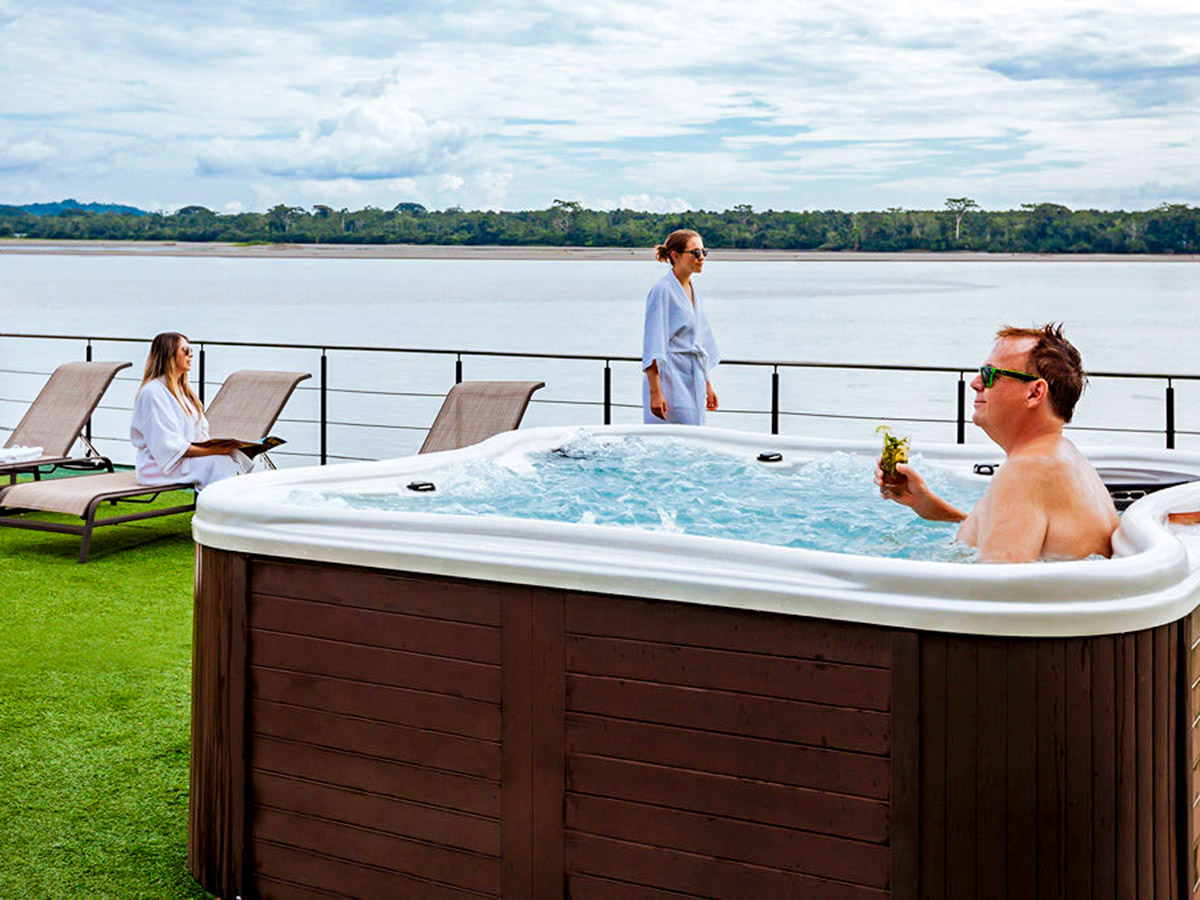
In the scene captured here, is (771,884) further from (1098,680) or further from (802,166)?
(802,166)

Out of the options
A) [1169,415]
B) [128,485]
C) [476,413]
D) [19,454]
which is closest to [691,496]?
[476,413]

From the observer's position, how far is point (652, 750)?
5.85 feet

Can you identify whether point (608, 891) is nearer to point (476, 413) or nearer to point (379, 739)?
point (379, 739)

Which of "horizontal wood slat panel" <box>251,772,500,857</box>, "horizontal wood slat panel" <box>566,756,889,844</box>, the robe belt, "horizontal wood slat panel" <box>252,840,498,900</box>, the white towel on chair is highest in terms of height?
the robe belt

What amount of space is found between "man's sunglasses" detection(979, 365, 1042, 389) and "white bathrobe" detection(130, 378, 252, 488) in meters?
3.56

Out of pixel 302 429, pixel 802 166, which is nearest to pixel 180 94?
pixel 302 429

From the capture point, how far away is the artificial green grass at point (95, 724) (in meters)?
2.29

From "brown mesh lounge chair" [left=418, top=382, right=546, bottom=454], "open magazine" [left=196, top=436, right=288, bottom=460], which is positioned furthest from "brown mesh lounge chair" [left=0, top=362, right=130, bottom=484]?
"brown mesh lounge chair" [left=418, top=382, right=546, bottom=454]

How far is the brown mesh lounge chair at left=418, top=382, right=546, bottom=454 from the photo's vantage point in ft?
17.6

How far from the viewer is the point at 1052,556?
6.42ft

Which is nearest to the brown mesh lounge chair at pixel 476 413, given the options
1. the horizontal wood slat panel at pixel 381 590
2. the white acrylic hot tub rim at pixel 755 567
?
the white acrylic hot tub rim at pixel 755 567

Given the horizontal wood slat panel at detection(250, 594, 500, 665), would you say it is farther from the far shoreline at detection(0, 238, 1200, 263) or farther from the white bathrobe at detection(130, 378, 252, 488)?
the far shoreline at detection(0, 238, 1200, 263)

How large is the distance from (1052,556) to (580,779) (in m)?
0.76

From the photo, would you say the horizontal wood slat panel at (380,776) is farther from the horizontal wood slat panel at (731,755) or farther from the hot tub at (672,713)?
the horizontal wood slat panel at (731,755)
